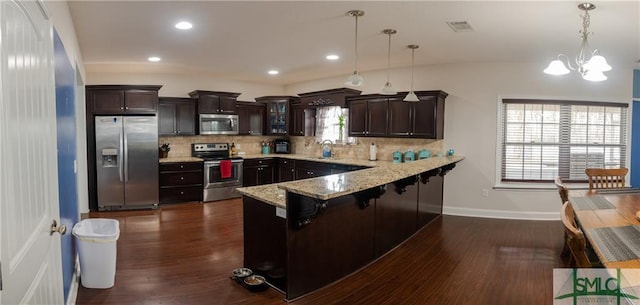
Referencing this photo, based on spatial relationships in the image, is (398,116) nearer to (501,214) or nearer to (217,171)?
(501,214)

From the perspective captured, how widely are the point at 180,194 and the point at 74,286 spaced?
356 cm

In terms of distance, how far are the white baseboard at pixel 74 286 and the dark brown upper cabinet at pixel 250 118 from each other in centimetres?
453

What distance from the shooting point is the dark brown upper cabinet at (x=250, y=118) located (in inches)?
292

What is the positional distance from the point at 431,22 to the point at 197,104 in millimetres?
4757

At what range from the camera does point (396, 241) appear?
4113 mm

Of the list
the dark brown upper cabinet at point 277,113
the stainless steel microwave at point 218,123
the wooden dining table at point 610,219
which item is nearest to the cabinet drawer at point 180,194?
the stainless steel microwave at point 218,123

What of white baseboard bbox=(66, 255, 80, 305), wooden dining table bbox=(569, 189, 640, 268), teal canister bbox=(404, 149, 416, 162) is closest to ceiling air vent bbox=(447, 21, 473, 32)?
wooden dining table bbox=(569, 189, 640, 268)

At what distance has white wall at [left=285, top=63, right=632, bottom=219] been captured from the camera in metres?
5.35

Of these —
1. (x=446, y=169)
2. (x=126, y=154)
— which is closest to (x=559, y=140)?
(x=446, y=169)

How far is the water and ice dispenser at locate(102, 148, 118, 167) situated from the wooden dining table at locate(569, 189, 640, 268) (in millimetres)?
6142

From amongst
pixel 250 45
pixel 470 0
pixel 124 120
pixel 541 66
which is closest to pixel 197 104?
pixel 124 120

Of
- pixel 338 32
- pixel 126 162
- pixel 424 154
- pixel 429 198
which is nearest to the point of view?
pixel 338 32

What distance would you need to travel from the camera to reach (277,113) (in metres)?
7.76

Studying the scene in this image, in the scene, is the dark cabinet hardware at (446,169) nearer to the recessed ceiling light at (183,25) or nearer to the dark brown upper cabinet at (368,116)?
the dark brown upper cabinet at (368,116)
